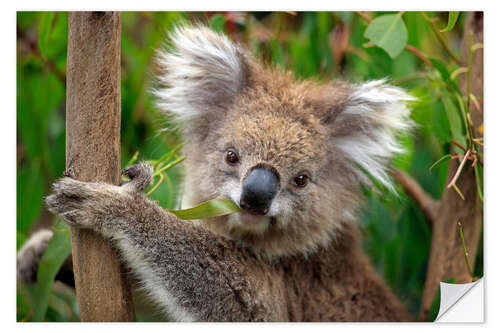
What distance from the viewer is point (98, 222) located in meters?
1.97

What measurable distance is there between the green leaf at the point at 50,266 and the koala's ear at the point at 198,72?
81cm

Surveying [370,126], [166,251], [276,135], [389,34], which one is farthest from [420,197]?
[166,251]

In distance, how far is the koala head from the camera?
7.59 feet

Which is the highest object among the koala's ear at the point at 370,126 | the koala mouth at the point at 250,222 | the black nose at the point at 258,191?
the koala's ear at the point at 370,126

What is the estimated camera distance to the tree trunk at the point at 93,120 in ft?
6.45

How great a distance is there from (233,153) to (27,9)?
126cm

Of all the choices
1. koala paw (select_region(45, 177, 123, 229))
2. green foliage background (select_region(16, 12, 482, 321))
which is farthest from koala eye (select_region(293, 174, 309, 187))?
koala paw (select_region(45, 177, 123, 229))

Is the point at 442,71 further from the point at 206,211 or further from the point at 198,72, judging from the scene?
the point at 206,211

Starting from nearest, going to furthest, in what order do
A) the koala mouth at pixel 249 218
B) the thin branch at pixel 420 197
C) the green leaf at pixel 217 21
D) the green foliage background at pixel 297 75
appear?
the koala mouth at pixel 249 218
the green foliage background at pixel 297 75
the green leaf at pixel 217 21
the thin branch at pixel 420 197

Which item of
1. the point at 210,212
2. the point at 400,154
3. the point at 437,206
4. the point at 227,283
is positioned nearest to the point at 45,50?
the point at 210,212

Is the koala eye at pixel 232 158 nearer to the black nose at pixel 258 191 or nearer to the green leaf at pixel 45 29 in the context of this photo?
the black nose at pixel 258 191

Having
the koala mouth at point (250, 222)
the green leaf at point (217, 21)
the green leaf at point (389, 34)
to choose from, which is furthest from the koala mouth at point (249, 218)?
the green leaf at point (217, 21)

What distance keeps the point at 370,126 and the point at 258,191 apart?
83 centimetres

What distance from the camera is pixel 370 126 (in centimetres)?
261
